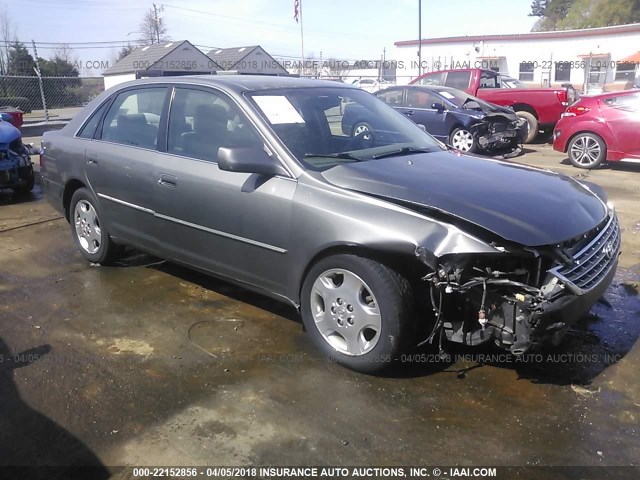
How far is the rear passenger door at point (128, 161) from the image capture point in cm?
434

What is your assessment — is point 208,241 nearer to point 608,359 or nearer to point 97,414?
point 97,414

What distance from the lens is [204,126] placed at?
4.02m

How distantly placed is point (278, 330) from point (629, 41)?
39.8 m

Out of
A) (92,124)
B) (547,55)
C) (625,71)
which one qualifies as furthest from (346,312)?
(547,55)

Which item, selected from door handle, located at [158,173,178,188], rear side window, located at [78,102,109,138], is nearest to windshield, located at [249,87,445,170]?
door handle, located at [158,173,178,188]

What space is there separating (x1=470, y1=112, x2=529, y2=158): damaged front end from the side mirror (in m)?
8.69

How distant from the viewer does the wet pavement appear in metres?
2.67

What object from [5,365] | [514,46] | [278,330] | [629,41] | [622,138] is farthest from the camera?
[514,46]

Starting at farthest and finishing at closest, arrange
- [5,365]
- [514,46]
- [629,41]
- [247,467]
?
[514,46] < [629,41] < [5,365] < [247,467]

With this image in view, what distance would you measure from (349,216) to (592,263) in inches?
54.2

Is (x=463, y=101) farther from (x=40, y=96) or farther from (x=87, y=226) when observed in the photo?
(x=40, y=96)

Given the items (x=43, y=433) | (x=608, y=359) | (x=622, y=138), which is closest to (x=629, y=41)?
(x=622, y=138)

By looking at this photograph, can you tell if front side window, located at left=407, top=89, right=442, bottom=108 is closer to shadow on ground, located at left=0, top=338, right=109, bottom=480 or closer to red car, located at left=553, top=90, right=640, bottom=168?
red car, located at left=553, top=90, right=640, bottom=168

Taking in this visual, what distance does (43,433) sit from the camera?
9.22 feet
